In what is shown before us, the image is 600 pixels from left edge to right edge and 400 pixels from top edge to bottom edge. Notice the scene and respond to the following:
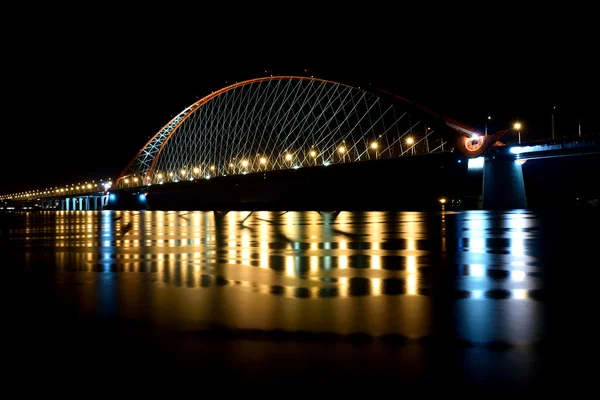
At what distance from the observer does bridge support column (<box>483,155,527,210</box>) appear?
5566cm

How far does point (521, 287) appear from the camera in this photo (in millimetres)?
7801

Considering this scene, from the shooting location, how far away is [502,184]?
5659cm

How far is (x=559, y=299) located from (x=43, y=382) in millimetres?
5517

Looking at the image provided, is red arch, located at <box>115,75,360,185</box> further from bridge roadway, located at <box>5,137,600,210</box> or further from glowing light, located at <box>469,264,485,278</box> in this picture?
glowing light, located at <box>469,264,485,278</box>

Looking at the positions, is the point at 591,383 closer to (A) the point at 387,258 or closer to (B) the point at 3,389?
(B) the point at 3,389

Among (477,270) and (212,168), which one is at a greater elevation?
(212,168)

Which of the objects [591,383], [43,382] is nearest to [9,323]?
[43,382]

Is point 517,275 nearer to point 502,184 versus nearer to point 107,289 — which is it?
point 107,289

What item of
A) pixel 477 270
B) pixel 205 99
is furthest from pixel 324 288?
pixel 205 99

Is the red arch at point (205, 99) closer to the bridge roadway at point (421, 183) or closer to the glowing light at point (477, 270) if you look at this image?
the bridge roadway at point (421, 183)

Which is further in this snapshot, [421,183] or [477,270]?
[421,183]

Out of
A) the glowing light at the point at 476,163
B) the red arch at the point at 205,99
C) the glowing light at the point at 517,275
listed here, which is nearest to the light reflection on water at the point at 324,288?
the glowing light at the point at 517,275

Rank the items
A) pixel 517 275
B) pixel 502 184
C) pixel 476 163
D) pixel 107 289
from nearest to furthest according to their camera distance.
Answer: pixel 107 289
pixel 517 275
pixel 502 184
pixel 476 163

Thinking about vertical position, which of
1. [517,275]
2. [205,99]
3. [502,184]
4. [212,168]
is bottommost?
[517,275]
